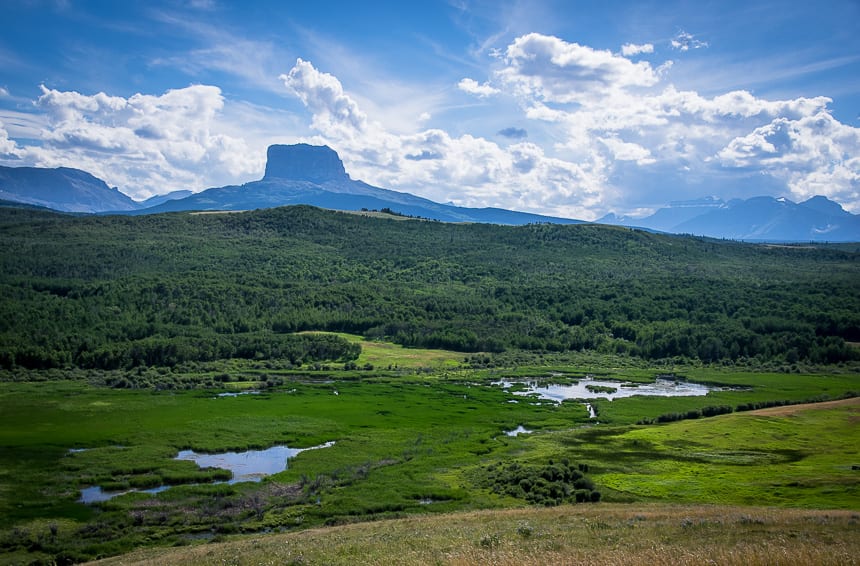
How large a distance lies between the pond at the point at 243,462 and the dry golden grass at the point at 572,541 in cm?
1531

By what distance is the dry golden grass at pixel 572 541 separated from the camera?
17203mm

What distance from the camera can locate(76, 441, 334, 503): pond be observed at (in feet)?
156

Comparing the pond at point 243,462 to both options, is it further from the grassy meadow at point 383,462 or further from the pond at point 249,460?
the grassy meadow at point 383,462

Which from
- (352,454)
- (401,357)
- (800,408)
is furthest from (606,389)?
(352,454)

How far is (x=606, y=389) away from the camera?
98.7 meters

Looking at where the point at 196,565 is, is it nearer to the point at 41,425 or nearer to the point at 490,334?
the point at 41,425

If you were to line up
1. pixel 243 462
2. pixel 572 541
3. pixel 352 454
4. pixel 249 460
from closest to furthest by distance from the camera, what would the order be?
1. pixel 572 541
2. pixel 243 462
3. pixel 249 460
4. pixel 352 454

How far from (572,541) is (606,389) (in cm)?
7861

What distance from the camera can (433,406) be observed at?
3285 inches

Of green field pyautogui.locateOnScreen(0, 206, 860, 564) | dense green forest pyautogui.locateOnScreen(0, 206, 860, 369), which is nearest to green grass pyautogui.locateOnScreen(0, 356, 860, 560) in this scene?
green field pyautogui.locateOnScreen(0, 206, 860, 564)

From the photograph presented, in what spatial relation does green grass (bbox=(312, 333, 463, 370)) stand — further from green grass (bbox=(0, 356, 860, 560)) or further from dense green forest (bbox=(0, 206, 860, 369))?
green grass (bbox=(0, 356, 860, 560))

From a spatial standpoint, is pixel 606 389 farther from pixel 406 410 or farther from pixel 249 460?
pixel 249 460

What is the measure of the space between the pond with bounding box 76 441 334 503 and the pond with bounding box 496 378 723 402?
44361 mm

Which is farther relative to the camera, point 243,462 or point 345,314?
point 345,314
